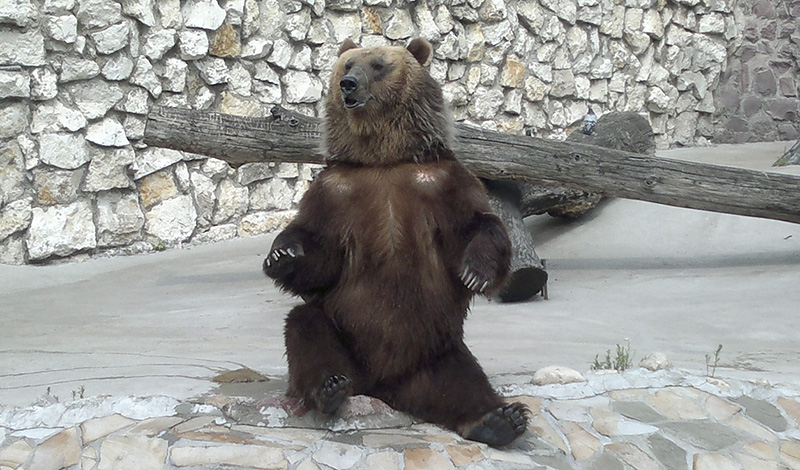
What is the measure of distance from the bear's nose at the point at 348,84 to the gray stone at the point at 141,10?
4672 mm

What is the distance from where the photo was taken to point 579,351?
4.79 m

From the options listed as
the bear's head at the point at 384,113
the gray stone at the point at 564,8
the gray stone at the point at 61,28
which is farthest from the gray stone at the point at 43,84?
the gray stone at the point at 564,8

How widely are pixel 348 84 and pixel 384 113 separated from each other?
0.66ft

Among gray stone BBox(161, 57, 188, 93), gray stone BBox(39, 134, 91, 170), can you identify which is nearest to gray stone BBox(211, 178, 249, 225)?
gray stone BBox(161, 57, 188, 93)

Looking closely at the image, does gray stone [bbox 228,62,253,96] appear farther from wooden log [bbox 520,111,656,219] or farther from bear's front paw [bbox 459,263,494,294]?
bear's front paw [bbox 459,263,494,294]

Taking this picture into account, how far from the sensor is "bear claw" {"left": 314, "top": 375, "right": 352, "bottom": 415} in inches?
122

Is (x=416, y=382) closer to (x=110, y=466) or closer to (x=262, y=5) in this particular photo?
(x=110, y=466)

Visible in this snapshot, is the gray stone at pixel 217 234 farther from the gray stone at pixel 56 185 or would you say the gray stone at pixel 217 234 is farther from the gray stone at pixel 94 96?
the gray stone at pixel 94 96

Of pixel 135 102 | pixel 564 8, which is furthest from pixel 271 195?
pixel 564 8

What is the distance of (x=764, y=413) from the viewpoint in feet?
12.3

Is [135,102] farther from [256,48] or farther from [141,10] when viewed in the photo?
[256,48]

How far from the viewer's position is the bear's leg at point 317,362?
3.11 meters

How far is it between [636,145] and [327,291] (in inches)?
211

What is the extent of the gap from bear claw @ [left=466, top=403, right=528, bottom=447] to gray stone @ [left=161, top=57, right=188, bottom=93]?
5.49 meters
